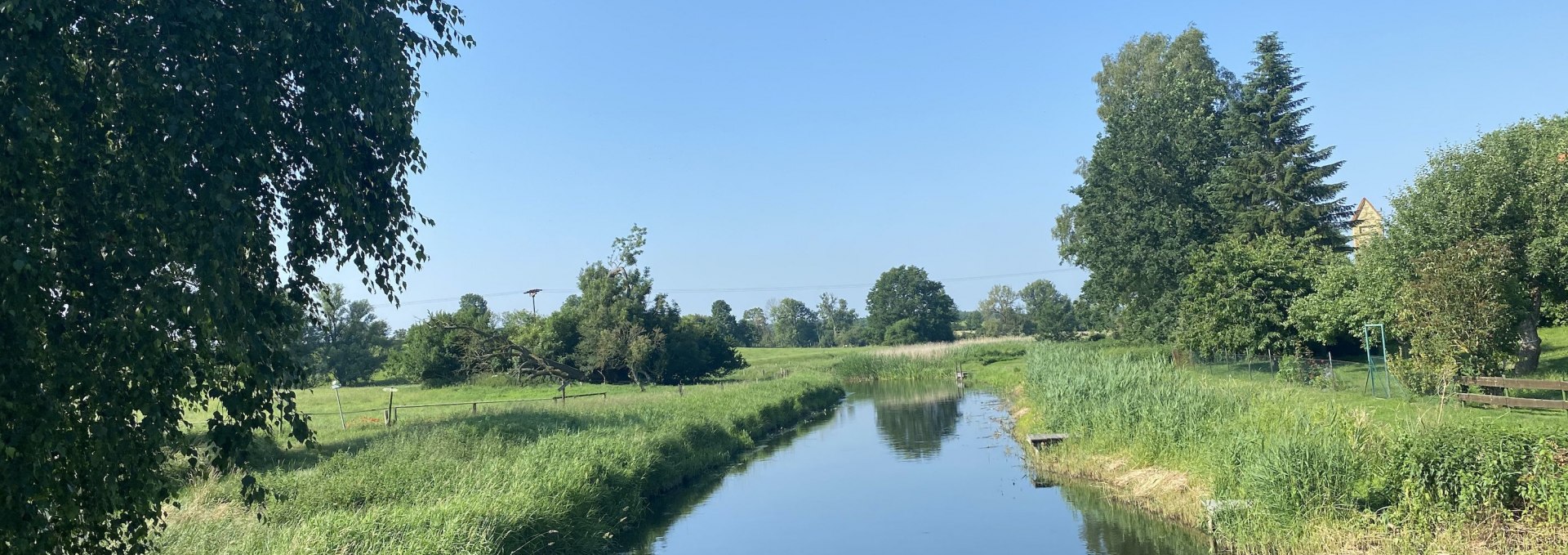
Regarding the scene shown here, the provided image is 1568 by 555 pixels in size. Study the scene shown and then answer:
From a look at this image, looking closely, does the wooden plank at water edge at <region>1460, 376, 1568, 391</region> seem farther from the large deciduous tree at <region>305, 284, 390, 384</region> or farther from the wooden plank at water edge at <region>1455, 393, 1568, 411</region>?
the large deciduous tree at <region>305, 284, 390, 384</region>

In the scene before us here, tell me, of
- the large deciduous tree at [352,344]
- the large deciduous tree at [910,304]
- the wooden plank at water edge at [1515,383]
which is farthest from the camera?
the large deciduous tree at [910,304]

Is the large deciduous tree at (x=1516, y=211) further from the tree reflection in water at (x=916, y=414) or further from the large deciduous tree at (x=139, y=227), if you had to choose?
the large deciduous tree at (x=139, y=227)

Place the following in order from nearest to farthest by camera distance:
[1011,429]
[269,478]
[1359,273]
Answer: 1. [269,478]
2. [1359,273]
3. [1011,429]

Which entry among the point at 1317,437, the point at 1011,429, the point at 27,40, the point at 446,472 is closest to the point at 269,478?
the point at 446,472

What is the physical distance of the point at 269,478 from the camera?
53.4ft

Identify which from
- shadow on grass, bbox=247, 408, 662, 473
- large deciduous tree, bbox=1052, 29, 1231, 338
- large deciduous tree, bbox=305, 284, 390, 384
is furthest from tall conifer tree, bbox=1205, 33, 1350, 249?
large deciduous tree, bbox=305, 284, 390, 384

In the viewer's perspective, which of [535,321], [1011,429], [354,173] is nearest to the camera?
[354,173]

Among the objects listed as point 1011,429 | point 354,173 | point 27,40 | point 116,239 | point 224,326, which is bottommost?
point 1011,429

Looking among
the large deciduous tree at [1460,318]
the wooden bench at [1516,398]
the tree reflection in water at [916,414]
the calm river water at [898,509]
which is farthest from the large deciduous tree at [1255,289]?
the wooden bench at [1516,398]

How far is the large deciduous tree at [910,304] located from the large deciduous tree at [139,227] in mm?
104761

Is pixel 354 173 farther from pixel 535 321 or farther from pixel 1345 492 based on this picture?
pixel 535 321

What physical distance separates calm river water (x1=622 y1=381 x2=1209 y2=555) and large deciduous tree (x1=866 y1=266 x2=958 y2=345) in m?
80.0

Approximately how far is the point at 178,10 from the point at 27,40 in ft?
2.29

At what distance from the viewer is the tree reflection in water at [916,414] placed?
97.0ft
